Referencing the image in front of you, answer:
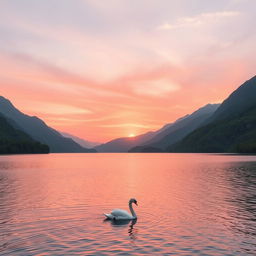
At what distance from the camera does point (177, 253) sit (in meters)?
27.4

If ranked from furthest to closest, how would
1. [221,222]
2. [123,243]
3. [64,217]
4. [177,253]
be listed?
[64,217] < [221,222] < [123,243] < [177,253]

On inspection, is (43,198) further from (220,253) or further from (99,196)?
(220,253)

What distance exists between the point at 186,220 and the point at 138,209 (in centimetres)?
1034

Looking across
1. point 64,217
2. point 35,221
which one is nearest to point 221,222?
point 64,217

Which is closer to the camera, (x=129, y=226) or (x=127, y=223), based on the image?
(x=129, y=226)

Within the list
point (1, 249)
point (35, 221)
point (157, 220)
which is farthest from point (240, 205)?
point (1, 249)

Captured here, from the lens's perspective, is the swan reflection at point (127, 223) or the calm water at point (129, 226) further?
the swan reflection at point (127, 223)

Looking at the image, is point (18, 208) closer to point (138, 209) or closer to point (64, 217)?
point (64, 217)

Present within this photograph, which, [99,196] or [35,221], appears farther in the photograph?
[99,196]

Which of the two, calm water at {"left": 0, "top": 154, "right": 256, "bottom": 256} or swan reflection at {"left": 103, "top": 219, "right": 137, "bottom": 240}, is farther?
swan reflection at {"left": 103, "top": 219, "right": 137, "bottom": 240}

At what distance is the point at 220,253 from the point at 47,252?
47.8ft

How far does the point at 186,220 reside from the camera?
134 feet

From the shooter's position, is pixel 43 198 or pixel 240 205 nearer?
pixel 240 205

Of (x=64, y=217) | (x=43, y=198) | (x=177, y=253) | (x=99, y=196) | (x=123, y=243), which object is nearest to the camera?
(x=177, y=253)
